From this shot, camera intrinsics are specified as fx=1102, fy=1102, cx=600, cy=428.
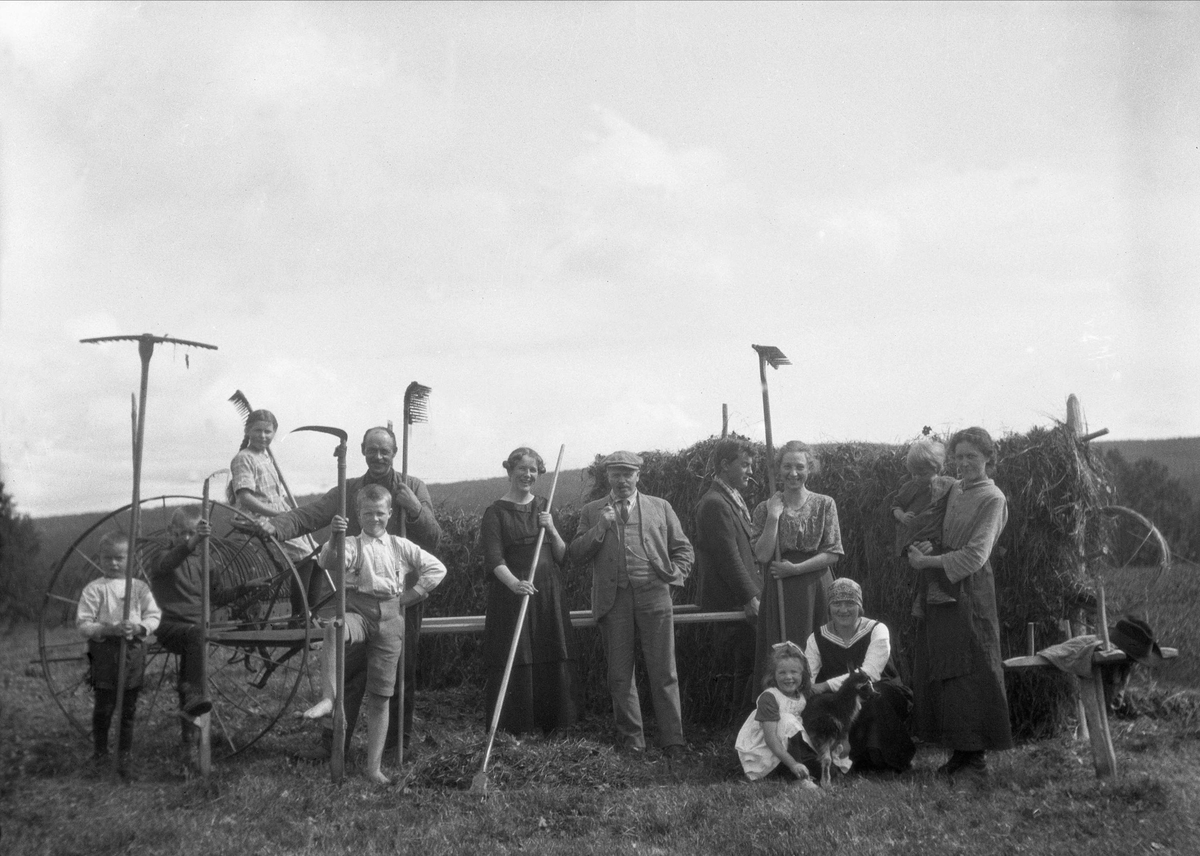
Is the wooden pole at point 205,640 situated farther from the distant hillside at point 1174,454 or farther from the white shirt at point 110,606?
the distant hillside at point 1174,454

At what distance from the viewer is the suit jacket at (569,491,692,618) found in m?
7.29

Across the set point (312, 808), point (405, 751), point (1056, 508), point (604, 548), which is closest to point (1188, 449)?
point (1056, 508)

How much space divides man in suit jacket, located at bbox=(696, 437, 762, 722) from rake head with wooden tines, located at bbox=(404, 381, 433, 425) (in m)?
2.10

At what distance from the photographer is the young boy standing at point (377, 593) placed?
21.3 ft

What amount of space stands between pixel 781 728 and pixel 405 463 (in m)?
3.11

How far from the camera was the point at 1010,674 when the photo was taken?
727 centimetres

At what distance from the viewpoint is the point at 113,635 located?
21.2ft

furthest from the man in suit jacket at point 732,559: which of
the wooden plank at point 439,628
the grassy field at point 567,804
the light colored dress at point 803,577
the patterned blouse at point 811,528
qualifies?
the grassy field at point 567,804

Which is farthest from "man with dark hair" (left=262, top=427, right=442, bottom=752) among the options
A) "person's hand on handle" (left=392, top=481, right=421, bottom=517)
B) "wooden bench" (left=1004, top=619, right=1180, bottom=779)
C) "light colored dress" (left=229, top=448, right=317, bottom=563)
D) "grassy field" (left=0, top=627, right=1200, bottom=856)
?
"wooden bench" (left=1004, top=619, right=1180, bottom=779)

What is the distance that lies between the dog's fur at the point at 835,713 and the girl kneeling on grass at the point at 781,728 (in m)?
0.06

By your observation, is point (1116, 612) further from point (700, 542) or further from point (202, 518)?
point (202, 518)

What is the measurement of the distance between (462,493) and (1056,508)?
5162 mm

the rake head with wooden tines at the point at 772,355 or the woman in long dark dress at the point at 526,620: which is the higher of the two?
the rake head with wooden tines at the point at 772,355

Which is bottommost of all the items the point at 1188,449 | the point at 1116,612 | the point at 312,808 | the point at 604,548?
the point at 312,808
